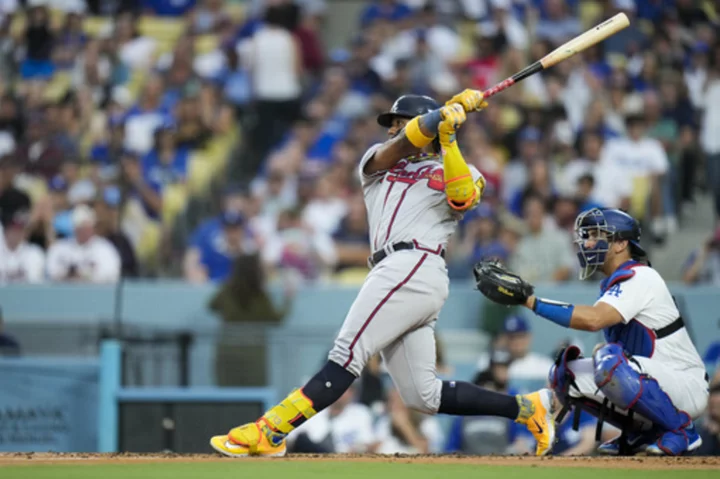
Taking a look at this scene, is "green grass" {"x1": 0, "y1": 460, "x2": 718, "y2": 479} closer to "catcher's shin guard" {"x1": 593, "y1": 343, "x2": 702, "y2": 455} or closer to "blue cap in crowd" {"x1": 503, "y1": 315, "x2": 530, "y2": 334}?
"catcher's shin guard" {"x1": 593, "y1": 343, "x2": 702, "y2": 455}

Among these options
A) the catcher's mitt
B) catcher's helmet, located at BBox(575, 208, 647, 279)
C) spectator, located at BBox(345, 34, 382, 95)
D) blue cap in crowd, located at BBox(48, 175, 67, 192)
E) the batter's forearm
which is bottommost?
the catcher's mitt

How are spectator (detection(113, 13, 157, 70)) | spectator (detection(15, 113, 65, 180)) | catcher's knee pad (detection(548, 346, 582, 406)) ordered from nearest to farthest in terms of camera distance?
1. catcher's knee pad (detection(548, 346, 582, 406))
2. spectator (detection(15, 113, 65, 180))
3. spectator (detection(113, 13, 157, 70))

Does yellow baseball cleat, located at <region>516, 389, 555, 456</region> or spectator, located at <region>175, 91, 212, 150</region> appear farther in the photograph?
spectator, located at <region>175, 91, 212, 150</region>

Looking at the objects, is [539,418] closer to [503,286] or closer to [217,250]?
[503,286]

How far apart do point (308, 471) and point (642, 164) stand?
23.4ft

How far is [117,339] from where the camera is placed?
9.39m

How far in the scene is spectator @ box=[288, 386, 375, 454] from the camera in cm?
865

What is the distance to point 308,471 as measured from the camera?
5.15m

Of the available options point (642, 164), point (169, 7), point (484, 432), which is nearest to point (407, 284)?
point (484, 432)

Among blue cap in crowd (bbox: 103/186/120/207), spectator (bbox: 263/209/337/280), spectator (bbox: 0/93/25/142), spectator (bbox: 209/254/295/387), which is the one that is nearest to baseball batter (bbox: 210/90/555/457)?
spectator (bbox: 209/254/295/387)

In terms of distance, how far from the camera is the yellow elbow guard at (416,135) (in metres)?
5.53

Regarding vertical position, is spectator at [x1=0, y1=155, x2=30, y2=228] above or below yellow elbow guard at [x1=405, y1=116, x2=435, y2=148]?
below

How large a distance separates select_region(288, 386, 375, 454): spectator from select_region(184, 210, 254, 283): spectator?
230 cm

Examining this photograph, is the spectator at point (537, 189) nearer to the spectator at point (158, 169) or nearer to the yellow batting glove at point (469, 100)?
the spectator at point (158, 169)
